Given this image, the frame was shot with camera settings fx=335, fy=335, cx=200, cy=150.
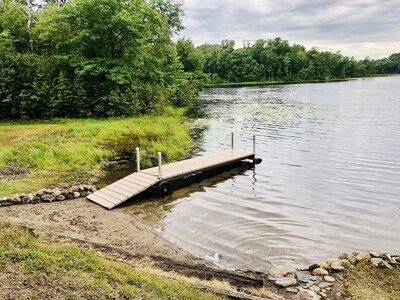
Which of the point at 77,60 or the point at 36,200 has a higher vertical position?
the point at 77,60

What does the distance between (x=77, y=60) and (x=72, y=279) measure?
21773 mm

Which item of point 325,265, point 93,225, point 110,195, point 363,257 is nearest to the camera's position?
point 325,265

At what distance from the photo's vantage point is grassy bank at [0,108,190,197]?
1219 centimetres

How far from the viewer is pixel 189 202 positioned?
437 inches

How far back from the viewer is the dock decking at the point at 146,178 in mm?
10383

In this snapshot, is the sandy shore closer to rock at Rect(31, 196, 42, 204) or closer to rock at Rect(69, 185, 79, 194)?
rock at Rect(31, 196, 42, 204)

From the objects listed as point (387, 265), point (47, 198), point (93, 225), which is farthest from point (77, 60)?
point (387, 265)

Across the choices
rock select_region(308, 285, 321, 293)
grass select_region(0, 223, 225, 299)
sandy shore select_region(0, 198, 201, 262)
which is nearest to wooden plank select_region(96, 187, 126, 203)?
sandy shore select_region(0, 198, 201, 262)

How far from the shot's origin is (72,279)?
4762mm

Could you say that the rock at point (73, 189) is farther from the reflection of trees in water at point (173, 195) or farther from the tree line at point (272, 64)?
the tree line at point (272, 64)

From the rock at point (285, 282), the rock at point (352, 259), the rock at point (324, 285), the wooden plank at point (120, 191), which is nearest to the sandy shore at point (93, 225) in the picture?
the wooden plank at point (120, 191)

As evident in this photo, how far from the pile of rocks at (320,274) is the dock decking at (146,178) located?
18.0 feet

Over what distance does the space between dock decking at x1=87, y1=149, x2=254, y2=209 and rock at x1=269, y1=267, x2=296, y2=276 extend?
17.0ft

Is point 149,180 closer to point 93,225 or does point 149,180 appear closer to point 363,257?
point 93,225
